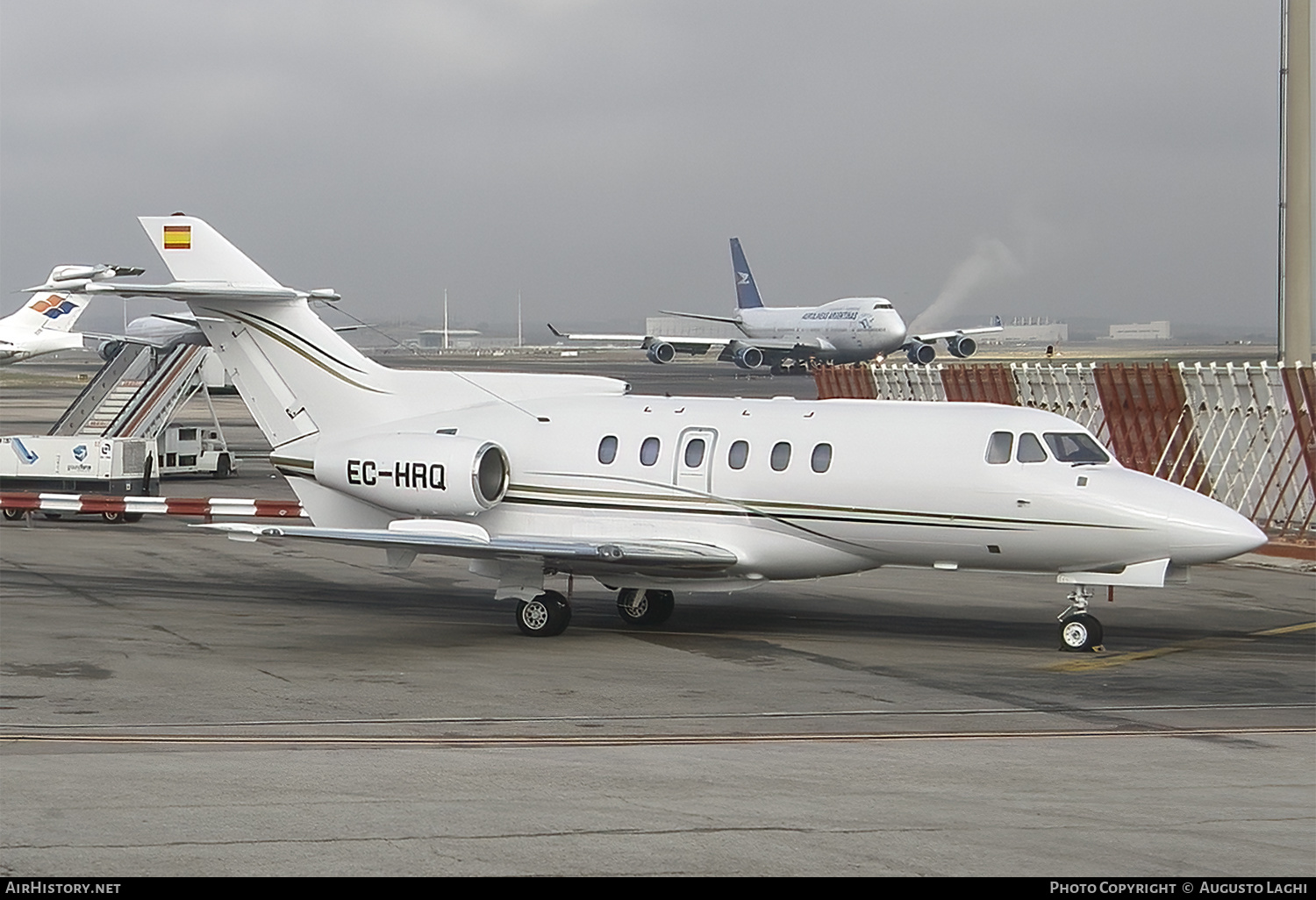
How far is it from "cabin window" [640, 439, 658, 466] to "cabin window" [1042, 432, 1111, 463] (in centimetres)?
458

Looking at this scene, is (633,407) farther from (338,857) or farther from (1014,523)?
(338,857)

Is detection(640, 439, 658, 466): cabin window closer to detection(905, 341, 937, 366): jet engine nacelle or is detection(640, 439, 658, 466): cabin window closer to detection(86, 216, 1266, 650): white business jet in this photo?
detection(86, 216, 1266, 650): white business jet

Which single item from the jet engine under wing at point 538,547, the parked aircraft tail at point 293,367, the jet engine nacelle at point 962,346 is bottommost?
the jet engine under wing at point 538,547

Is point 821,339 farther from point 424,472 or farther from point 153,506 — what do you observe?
point 424,472

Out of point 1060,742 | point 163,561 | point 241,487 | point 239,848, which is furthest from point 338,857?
point 241,487

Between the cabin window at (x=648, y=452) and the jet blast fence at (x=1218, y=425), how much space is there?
45.8 ft

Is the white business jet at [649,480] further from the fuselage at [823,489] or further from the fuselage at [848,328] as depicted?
the fuselage at [848,328]

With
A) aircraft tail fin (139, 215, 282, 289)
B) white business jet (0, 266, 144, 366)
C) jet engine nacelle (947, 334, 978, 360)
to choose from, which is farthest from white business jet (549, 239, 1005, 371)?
aircraft tail fin (139, 215, 282, 289)

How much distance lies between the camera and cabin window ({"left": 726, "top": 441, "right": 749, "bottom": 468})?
62.1 ft

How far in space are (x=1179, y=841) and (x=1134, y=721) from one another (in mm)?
5438

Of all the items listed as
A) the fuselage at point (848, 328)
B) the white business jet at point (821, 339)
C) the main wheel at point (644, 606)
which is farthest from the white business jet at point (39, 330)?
the main wheel at point (644, 606)

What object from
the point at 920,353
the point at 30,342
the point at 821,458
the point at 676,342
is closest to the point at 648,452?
the point at 821,458

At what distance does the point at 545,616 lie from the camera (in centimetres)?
1873

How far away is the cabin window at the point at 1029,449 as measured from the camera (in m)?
17.9
